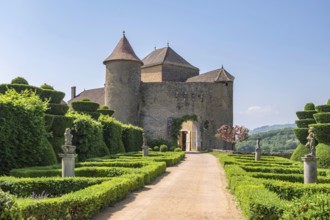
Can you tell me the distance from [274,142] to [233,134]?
70.1 m

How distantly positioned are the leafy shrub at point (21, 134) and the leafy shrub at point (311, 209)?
12.5 m

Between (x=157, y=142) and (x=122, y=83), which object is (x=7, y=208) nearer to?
(x=157, y=142)

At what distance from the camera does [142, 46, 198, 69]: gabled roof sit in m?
52.7

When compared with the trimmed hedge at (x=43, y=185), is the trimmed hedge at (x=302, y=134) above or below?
above

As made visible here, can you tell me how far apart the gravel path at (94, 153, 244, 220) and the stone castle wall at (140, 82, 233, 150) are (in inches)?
1200

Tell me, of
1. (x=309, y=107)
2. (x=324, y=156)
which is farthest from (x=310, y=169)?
(x=309, y=107)

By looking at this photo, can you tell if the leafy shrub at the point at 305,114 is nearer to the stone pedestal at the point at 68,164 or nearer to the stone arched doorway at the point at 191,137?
the stone arched doorway at the point at 191,137

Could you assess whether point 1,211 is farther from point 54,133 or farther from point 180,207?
point 54,133

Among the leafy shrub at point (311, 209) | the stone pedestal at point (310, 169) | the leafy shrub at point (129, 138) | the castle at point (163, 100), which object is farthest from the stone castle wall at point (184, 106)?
the leafy shrub at point (311, 209)

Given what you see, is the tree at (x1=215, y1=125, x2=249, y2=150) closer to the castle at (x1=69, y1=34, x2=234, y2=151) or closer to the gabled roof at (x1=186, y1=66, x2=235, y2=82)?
the castle at (x1=69, y1=34, x2=234, y2=151)

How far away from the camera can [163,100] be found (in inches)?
1812

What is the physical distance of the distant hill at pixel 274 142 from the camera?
9538 centimetres

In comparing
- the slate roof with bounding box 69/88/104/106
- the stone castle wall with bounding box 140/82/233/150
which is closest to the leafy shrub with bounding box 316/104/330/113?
the stone castle wall with bounding box 140/82/233/150

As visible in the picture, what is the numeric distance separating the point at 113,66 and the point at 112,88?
7.96ft
